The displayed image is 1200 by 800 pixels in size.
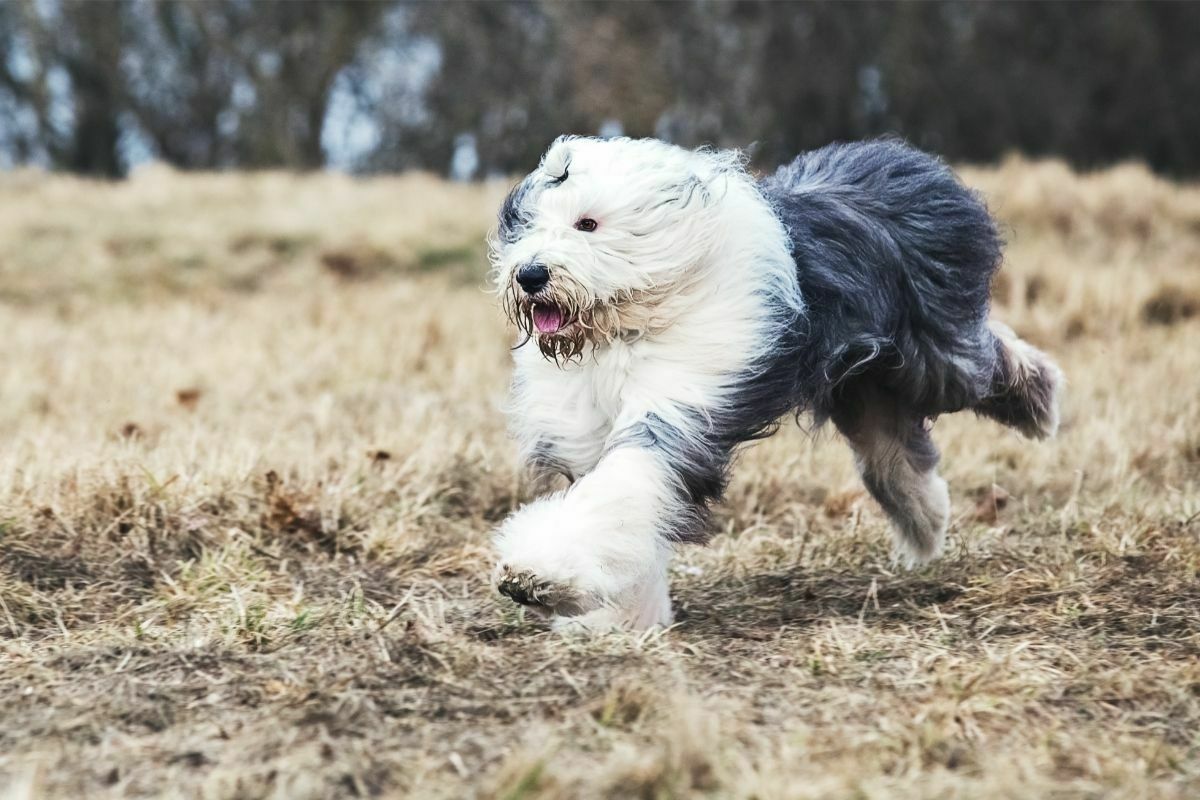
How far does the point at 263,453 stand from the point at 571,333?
5.74 feet

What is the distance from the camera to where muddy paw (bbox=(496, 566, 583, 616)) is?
3.12m

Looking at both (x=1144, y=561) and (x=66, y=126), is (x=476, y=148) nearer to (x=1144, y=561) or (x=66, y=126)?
(x=66, y=126)

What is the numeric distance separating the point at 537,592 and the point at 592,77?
13129 mm

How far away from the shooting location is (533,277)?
129 inches

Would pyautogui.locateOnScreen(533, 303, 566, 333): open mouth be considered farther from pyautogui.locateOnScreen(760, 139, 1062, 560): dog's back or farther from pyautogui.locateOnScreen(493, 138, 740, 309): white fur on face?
pyautogui.locateOnScreen(760, 139, 1062, 560): dog's back

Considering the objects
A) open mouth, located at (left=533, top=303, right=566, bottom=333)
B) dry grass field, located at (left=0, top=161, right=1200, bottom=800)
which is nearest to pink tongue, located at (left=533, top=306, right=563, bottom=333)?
open mouth, located at (left=533, top=303, right=566, bottom=333)

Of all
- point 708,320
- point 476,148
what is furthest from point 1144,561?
point 476,148

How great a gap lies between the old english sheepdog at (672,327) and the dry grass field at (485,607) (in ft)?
0.96

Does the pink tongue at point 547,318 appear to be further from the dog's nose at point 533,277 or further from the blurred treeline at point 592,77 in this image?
the blurred treeline at point 592,77

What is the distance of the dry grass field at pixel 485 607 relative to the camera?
257 centimetres

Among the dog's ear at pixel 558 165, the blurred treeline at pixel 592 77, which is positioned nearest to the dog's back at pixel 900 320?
the dog's ear at pixel 558 165

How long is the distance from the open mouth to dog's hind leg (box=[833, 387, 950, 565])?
1084mm

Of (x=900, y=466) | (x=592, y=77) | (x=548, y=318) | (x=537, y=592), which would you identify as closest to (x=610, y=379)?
(x=548, y=318)

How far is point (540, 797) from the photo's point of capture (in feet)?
7.69
